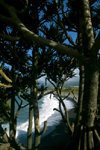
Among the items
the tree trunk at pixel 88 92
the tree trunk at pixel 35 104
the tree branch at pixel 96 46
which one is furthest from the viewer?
the tree trunk at pixel 35 104

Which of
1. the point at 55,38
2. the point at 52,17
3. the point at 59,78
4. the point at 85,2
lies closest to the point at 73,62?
the point at 59,78

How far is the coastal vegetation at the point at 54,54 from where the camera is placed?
52.0 inches

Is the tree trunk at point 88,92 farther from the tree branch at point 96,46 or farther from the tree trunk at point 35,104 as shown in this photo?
the tree trunk at point 35,104

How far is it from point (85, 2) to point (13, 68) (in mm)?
2922

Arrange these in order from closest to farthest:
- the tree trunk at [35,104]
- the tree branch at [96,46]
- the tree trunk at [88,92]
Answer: the tree branch at [96,46], the tree trunk at [88,92], the tree trunk at [35,104]

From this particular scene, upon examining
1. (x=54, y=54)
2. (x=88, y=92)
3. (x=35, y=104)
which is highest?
(x=54, y=54)

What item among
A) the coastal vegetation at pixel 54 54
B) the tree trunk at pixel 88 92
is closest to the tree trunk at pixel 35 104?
the coastal vegetation at pixel 54 54

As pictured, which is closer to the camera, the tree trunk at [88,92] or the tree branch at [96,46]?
the tree branch at [96,46]

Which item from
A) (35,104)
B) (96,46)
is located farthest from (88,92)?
(35,104)

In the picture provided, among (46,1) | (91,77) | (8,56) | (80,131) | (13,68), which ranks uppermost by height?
(46,1)

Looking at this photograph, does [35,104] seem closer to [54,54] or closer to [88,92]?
[54,54]

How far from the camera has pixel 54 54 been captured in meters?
3.37

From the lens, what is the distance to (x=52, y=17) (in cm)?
321

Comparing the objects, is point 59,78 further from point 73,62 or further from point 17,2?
point 17,2
